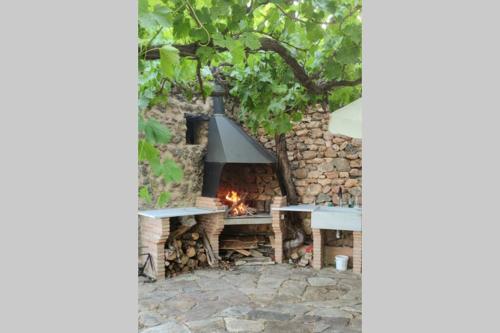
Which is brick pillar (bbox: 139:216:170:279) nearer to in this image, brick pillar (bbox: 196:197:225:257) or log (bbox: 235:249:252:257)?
brick pillar (bbox: 196:197:225:257)

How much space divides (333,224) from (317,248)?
1.32ft

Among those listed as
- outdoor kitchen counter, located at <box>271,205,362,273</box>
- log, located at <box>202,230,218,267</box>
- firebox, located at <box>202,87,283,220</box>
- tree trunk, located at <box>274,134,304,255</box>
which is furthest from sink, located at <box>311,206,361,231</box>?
log, located at <box>202,230,218,267</box>

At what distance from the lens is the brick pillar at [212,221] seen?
4.68 m

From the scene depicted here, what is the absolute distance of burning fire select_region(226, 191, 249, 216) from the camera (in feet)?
16.3

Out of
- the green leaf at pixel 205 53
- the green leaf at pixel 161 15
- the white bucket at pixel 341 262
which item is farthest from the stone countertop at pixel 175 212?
the green leaf at pixel 161 15

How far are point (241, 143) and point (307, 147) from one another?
0.90m

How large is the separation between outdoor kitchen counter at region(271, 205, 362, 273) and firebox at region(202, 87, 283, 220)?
58 centimetres

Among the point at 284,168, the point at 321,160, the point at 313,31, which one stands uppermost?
the point at 313,31

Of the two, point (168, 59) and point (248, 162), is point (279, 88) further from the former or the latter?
point (168, 59)

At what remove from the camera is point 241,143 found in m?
4.82

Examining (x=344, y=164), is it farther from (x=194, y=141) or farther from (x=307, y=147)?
(x=194, y=141)

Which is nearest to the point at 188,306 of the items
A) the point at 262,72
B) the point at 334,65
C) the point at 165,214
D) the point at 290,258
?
the point at 165,214

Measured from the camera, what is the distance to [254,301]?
365cm

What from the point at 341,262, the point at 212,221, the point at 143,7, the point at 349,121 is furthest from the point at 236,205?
the point at 143,7
